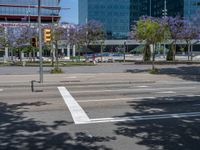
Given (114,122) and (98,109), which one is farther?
(98,109)

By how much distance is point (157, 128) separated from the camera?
356 inches

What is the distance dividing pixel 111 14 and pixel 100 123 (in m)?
126

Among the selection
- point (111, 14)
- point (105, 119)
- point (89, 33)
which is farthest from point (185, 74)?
point (111, 14)

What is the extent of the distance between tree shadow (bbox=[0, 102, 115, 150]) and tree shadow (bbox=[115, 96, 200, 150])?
0.84 metres

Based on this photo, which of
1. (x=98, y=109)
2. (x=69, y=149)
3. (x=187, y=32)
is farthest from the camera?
(x=187, y=32)

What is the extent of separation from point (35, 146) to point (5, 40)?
4431cm

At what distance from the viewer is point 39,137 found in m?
8.08

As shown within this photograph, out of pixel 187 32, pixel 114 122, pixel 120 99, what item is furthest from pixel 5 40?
pixel 114 122

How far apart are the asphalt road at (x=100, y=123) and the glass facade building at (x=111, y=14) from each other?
117001 mm

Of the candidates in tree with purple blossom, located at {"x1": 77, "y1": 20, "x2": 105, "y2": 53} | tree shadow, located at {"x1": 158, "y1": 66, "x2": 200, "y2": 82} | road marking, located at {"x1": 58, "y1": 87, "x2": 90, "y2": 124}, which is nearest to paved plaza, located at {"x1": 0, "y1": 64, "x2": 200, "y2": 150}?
road marking, located at {"x1": 58, "y1": 87, "x2": 90, "y2": 124}

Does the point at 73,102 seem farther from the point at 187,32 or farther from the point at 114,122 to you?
the point at 187,32

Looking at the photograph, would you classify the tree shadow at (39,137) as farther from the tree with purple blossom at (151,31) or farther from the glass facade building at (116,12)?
the glass facade building at (116,12)

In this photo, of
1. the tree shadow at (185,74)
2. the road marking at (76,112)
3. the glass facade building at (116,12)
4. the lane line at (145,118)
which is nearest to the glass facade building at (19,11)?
the glass facade building at (116,12)

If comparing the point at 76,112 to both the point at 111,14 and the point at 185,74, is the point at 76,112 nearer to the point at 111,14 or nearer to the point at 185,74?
the point at 185,74
